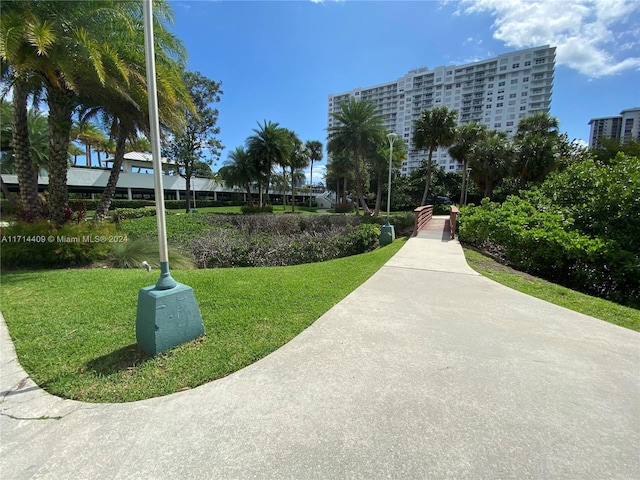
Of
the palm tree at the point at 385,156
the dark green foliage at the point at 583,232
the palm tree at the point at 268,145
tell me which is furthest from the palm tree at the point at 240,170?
the dark green foliage at the point at 583,232

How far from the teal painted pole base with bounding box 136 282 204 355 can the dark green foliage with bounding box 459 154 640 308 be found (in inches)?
312

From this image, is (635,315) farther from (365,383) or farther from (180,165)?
(180,165)

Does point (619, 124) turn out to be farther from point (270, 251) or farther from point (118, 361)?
point (118, 361)

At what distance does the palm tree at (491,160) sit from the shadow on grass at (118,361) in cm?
2831

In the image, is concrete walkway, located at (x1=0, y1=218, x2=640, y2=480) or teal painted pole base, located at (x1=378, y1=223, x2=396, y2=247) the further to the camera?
teal painted pole base, located at (x1=378, y1=223, x2=396, y2=247)

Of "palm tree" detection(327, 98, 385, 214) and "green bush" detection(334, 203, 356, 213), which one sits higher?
"palm tree" detection(327, 98, 385, 214)

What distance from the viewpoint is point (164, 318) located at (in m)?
2.99

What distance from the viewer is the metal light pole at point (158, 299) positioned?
2.91 metres

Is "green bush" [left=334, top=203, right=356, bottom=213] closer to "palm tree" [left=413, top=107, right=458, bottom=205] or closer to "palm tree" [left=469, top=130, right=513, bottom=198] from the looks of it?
"palm tree" [left=413, top=107, right=458, bottom=205]

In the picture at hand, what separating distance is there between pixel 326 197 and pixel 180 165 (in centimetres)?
4493

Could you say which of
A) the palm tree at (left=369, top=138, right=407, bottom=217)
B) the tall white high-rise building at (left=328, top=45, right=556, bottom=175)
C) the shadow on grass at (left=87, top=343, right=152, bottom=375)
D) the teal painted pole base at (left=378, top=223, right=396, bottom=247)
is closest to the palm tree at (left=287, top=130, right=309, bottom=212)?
the palm tree at (left=369, top=138, right=407, bottom=217)

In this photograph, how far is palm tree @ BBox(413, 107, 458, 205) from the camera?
2386 centimetres

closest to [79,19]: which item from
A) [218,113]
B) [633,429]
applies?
[633,429]

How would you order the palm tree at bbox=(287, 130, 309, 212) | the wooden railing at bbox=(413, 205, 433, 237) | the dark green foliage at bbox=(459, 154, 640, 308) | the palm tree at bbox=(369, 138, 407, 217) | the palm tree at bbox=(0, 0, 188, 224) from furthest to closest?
the palm tree at bbox=(287, 130, 309, 212) < the palm tree at bbox=(369, 138, 407, 217) < the wooden railing at bbox=(413, 205, 433, 237) < the dark green foliage at bbox=(459, 154, 640, 308) < the palm tree at bbox=(0, 0, 188, 224)
